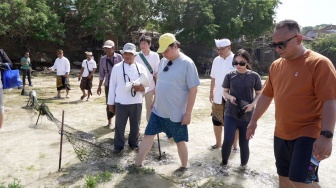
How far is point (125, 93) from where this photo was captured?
4.86 meters

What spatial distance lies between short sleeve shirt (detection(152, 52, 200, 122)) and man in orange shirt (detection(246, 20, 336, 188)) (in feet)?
4.29

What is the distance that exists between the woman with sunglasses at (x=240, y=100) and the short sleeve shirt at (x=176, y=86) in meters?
0.68

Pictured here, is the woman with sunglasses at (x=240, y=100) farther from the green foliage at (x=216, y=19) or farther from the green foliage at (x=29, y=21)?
the green foliage at (x=216, y=19)

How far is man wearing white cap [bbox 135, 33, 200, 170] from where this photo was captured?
12.9ft

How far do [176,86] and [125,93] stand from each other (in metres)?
1.18

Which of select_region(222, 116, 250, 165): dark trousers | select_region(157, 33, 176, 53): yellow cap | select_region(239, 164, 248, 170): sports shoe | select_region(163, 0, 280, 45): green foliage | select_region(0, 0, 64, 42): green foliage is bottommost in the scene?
select_region(239, 164, 248, 170): sports shoe

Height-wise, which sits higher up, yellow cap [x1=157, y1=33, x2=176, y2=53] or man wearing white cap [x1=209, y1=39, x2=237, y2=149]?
yellow cap [x1=157, y1=33, x2=176, y2=53]

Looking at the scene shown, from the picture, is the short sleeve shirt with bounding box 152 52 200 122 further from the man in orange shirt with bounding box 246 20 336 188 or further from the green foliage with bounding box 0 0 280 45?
the green foliage with bounding box 0 0 280 45

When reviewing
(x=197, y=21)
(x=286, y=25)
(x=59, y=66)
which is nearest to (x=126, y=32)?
(x=197, y=21)

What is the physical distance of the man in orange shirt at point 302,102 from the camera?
95.3 inches

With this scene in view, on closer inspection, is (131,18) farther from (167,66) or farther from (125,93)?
(167,66)

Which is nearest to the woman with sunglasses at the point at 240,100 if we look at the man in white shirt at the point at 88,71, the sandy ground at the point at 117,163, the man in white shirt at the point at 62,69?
the sandy ground at the point at 117,163

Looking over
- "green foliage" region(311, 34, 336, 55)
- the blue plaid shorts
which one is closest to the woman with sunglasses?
the blue plaid shorts

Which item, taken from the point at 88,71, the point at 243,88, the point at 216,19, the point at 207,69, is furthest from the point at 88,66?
the point at 216,19
